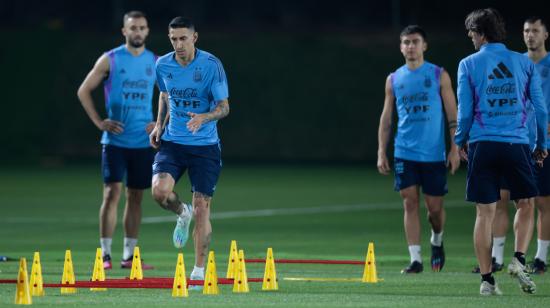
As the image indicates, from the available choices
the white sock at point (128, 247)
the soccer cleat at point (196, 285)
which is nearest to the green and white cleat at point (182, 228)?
the soccer cleat at point (196, 285)

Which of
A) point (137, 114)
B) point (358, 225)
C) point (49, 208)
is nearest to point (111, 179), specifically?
point (137, 114)

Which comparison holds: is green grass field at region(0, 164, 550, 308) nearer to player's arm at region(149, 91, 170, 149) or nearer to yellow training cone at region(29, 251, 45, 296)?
yellow training cone at region(29, 251, 45, 296)

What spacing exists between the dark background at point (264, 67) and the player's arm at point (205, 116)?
23684 mm

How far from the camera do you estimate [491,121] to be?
10.8 meters

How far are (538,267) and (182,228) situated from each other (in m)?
3.58

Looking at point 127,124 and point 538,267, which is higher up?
point 127,124

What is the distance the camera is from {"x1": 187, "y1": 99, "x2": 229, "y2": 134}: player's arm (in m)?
11.6

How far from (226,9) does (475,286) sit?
89.8 feet

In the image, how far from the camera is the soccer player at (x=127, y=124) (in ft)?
48.1

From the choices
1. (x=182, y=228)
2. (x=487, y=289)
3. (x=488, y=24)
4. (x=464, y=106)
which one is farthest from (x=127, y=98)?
(x=487, y=289)

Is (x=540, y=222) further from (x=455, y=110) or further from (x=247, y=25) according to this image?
(x=247, y=25)

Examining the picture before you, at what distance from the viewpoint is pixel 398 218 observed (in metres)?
20.8

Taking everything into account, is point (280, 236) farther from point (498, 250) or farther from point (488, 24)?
point (488, 24)

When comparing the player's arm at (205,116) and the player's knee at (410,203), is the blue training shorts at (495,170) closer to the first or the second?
→ the player's arm at (205,116)
